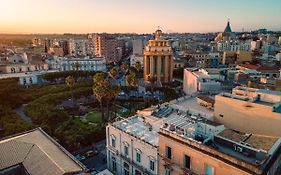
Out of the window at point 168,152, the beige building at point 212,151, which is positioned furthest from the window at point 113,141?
the window at point 168,152

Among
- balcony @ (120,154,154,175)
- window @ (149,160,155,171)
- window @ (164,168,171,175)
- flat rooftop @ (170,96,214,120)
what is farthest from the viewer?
flat rooftop @ (170,96,214,120)

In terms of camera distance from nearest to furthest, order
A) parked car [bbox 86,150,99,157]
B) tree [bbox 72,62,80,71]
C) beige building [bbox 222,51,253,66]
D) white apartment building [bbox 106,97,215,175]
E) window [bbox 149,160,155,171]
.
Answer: window [bbox 149,160,155,171]
white apartment building [bbox 106,97,215,175]
parked car [bbox 86,150,99,157]
tree [bbox 72,62,80,71]
beige building [bbox 222,51,253,66]

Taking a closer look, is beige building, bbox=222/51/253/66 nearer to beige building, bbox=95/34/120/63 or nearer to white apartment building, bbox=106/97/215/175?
beige building, bbox=95/34/120/63

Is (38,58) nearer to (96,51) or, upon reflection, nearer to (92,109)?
(96,51)

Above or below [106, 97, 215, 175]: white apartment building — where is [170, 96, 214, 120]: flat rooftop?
above

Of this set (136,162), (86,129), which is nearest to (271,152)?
(136,162)

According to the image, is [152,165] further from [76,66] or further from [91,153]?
[76,66]

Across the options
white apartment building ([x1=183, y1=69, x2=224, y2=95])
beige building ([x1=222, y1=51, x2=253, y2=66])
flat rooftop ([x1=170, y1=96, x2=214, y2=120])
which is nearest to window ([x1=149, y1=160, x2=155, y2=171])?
flat rooftop ([x1=170, y1=96, x2=214, y2=120])
